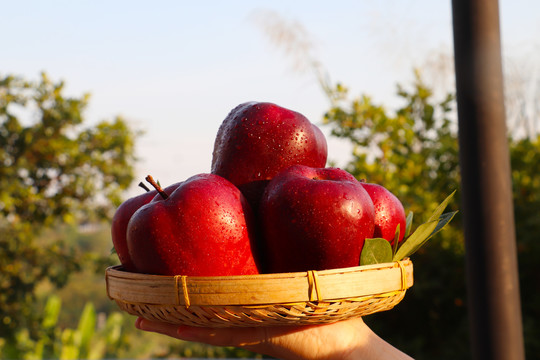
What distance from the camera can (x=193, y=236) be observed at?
1.46 meters

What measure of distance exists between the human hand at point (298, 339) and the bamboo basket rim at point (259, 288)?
215mm

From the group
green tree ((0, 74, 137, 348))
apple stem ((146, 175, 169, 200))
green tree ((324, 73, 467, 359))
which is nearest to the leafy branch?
apple stem ((146, 175, 169, 200))

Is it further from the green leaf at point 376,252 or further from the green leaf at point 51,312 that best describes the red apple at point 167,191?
the green leaf at point 51,312

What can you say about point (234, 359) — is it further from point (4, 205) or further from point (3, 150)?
point (3, 150)

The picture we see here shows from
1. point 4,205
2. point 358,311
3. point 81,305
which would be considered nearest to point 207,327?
point 358,311

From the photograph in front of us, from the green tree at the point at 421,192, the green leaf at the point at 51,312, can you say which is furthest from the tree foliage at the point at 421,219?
the green leaf at the point at 51,312

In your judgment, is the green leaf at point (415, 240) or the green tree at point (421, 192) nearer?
the green leaf at point (415, 240)

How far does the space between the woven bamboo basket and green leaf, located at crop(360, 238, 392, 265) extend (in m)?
0.06

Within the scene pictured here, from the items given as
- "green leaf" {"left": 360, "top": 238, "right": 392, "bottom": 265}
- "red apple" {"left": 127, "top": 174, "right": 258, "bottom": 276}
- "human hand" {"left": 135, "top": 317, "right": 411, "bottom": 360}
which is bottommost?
"human hand" {"left": 135, "top": 317, "right": 411, "bottom": 360}

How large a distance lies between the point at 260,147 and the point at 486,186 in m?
0.79

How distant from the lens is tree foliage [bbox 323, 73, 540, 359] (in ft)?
13.1

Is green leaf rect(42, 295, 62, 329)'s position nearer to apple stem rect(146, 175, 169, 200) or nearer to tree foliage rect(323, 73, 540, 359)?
tree foliage rect(323, 73, 540, 359)

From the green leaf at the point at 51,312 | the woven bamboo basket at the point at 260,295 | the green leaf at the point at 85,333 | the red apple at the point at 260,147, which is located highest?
the red apple at the point at 260,147

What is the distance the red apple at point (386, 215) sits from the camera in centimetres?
167
